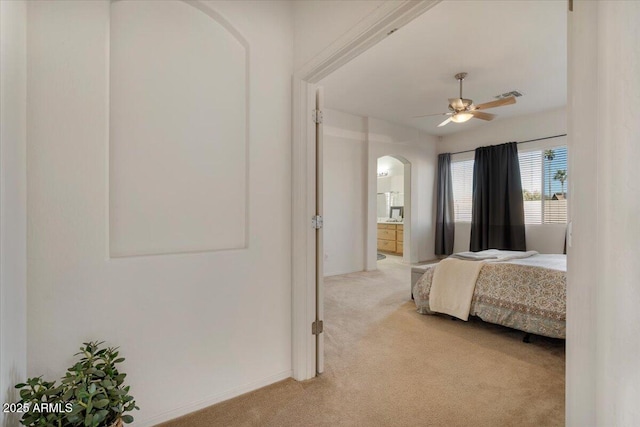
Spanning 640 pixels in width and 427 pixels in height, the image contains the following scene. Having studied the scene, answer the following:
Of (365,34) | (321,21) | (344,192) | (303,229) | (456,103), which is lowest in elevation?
(303,229)

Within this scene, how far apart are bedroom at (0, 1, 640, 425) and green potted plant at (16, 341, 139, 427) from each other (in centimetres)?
14

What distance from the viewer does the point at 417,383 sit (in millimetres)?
1962

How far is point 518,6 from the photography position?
252 centimetres

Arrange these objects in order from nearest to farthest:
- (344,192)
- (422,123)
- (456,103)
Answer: (456,103) < (344,192) < (422,123)

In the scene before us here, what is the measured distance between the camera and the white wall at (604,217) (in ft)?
1.61

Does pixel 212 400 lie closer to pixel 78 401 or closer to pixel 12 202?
pixel 78 401

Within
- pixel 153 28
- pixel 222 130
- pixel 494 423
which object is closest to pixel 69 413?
pixel 222 130

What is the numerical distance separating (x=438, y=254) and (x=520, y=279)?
4.35 metres

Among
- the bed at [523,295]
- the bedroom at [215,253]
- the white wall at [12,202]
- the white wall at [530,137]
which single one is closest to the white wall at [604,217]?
the bedroom at [215,253]

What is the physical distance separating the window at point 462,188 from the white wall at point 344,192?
241cm

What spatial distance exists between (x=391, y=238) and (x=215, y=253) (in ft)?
21.7

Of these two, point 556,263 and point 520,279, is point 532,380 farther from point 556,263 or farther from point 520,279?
point 556,263

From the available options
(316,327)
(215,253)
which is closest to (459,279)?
(316,327)

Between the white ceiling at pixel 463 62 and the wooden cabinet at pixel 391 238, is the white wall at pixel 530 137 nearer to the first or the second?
the white ceiling at pixel 463 62
